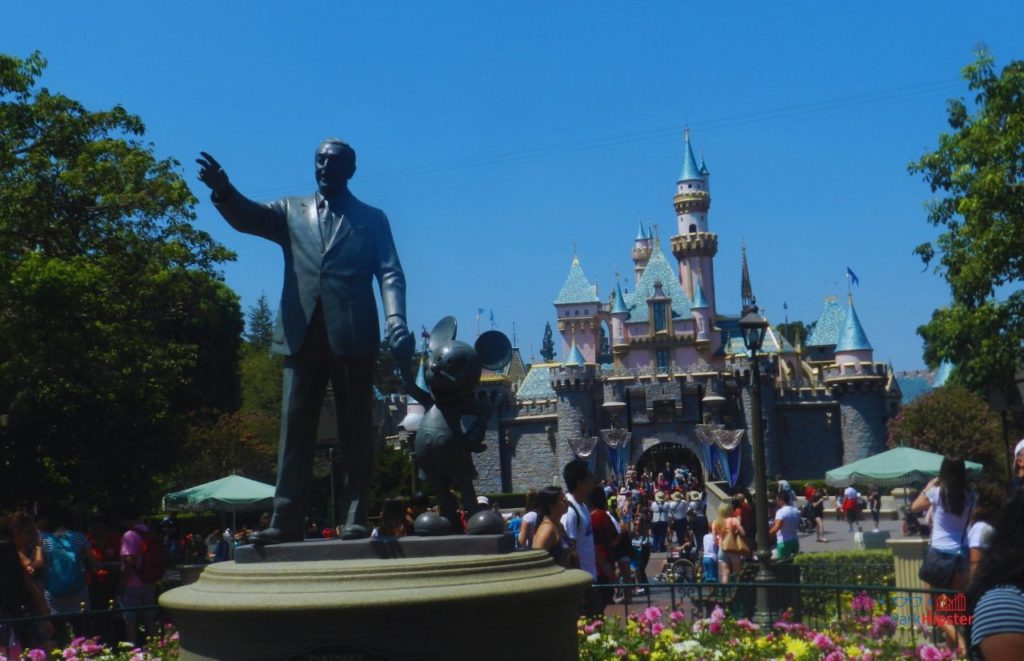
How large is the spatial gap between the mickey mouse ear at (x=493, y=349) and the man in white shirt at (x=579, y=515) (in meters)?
1.17

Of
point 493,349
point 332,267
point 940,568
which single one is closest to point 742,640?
point 940,568

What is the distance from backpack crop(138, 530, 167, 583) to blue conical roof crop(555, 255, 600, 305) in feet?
186

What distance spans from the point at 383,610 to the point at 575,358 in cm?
5752

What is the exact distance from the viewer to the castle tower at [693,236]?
68.4 m

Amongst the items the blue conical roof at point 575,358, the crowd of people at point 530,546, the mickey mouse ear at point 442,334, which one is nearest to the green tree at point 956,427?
the blue conical roof at point 575,358

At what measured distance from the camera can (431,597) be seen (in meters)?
4.68

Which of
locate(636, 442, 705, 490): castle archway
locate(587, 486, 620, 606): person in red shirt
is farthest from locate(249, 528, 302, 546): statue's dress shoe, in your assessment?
locate(636, 442, 705, 490): castle archway

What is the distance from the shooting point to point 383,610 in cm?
466

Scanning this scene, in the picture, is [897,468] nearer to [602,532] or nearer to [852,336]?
[602,532]

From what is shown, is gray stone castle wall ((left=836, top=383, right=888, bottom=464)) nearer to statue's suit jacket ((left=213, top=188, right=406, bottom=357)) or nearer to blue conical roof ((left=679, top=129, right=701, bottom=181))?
blue conical roof ((left=679, top=129, right=701, bottom=181))

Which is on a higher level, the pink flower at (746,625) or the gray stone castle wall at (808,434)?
the gray stone castle wall at (808,434)

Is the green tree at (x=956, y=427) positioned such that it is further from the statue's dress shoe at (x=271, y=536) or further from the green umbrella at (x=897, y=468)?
the statue's dress shoe at (x=271, y=536)

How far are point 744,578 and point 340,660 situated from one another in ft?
26.4

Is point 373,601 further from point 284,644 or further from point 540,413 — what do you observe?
point 540,413
